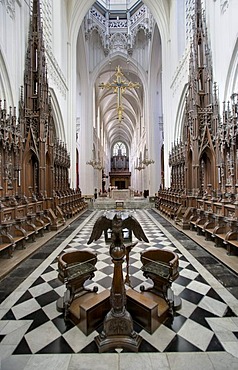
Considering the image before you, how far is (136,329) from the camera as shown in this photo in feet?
6.93

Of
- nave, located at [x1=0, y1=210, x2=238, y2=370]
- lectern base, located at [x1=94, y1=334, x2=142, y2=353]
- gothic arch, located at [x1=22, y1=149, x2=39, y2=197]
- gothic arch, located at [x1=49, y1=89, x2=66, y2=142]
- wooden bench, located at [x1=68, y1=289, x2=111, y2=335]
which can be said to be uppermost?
gothic arch, located at [x1=49, y1=89, x2=66, y2=142]

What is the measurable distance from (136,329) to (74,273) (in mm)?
875

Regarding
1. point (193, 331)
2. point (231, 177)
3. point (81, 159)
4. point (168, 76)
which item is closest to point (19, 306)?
point (193, 331)

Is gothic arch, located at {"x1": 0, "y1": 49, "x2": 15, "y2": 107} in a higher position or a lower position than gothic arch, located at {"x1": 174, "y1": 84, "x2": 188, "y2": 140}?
lower

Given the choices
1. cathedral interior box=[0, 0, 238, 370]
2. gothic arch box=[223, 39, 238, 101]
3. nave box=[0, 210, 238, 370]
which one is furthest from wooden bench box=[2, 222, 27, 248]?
gothic arch box=[223, 39, 238, 101]

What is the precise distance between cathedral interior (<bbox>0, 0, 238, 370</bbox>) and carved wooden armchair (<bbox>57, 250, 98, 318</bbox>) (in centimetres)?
2

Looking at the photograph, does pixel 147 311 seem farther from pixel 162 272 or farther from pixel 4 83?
pixel 4 83

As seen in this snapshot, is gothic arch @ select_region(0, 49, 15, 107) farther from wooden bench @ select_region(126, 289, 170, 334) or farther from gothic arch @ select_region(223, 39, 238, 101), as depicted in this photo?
gothic arch @ select_region(223, 39, 238, 101)

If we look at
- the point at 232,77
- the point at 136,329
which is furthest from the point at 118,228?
the point at 232,77

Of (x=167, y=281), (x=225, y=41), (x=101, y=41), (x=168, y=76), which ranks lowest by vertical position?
(x=167, y=281)

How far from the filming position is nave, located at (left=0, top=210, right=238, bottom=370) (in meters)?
1.74

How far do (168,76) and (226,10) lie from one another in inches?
273

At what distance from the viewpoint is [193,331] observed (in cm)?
209

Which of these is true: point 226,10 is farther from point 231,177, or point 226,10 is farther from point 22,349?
point 22,349
